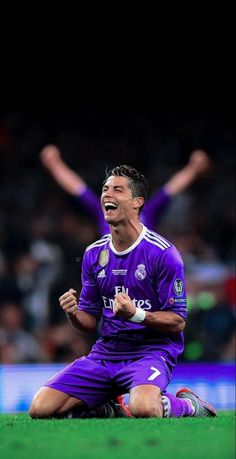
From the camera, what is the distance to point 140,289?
736cm

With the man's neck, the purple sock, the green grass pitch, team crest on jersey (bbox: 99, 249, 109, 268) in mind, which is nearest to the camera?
the green grass pitch

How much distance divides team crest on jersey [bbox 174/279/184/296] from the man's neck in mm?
477

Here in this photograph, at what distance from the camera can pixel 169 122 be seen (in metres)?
17.5

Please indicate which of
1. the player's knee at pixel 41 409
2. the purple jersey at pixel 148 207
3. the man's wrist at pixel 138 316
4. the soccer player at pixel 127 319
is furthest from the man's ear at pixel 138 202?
the purple jersey at pixel 148 207

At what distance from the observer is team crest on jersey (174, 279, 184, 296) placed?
719cm

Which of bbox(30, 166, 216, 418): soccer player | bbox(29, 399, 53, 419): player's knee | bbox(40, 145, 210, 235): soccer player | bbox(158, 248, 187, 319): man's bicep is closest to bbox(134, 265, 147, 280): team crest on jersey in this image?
bbox(30, 166, 216, 418): soccer player

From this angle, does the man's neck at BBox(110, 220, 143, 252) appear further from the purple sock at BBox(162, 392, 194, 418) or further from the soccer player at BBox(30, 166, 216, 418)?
the purple sock at BBox(162, 392, 194, 418)

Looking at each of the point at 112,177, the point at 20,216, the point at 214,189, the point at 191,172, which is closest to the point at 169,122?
the point at 214,189

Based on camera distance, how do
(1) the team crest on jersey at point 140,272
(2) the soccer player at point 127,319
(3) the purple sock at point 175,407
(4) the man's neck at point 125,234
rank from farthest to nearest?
(4) the man's neck at point 125,234
(1) the team crest on jersey at point 140,272
(2) the soccer player at point 127,319
(3) the purple sock at point 175,407

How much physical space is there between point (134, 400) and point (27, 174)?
31.4 ft

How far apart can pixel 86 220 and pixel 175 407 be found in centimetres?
818

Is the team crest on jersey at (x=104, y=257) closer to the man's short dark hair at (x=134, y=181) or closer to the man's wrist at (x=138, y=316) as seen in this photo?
the man's short dark hair at (x=134, y=181)

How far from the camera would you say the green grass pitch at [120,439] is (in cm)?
504

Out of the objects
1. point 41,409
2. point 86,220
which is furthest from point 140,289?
point 86,220
